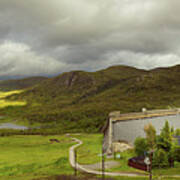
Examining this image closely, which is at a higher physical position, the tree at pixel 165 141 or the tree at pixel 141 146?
the tree at pixel 165 141

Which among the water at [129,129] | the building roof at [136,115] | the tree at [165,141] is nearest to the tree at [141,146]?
the tree at [165,141]

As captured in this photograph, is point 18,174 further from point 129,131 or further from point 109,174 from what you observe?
point 129,131

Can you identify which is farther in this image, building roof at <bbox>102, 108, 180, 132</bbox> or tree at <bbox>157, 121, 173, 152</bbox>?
building roof at <bbox>102, 108, 180, 132</bbox>

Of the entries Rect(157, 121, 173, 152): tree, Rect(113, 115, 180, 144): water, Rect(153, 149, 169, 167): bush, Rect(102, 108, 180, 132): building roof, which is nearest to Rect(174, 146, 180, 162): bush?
Rect(157, 121, 173, 152): tree

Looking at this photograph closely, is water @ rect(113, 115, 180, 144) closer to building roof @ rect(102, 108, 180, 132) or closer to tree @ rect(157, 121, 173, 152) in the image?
building roof @ rect(102, 108, 180, 132)

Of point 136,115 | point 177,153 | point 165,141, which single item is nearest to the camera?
point 165,141

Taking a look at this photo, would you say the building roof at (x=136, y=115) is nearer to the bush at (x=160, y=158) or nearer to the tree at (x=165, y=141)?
the tree at (x=165, y=141)

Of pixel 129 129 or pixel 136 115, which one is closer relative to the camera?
pixel 129 129

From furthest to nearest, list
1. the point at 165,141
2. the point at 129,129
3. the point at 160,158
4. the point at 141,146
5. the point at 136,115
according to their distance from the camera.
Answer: the point at 136,115, the point at 129,129, the point at 141,146, the point at 165,141, the point at 160,158

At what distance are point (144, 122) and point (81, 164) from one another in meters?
36.1

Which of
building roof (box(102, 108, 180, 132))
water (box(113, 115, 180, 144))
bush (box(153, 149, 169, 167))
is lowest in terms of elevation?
bush (box(153, 149, 169, 167))

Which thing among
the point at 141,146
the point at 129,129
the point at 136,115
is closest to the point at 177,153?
the point at 141,146

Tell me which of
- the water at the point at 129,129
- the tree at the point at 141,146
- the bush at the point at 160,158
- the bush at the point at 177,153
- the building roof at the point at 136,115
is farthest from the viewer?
the building roof at the point at 136,115

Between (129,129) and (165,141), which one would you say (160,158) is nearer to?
(165,141)
